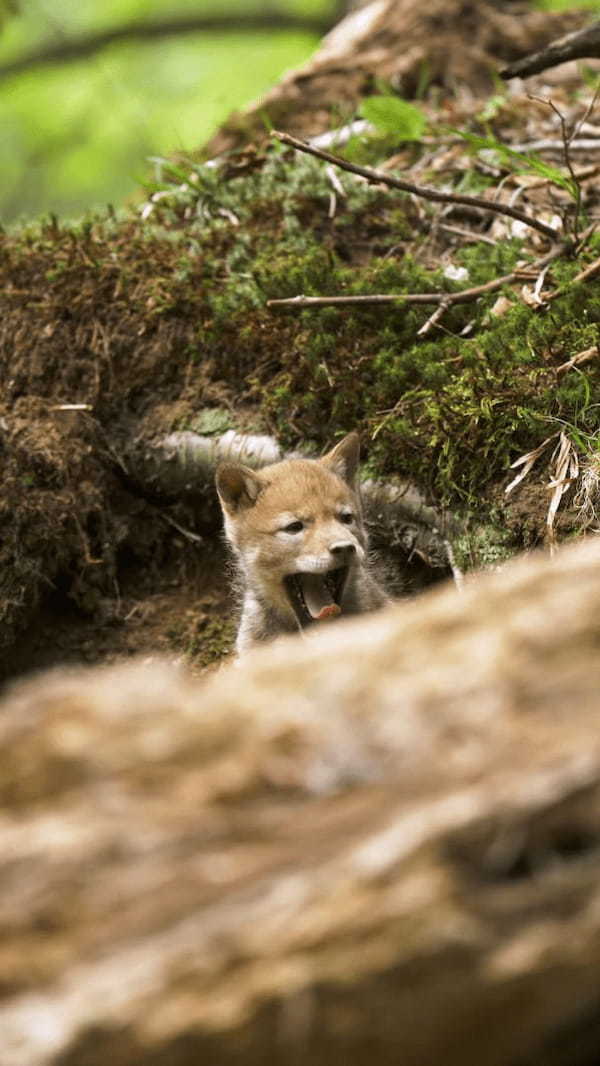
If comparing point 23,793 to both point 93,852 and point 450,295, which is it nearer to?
point 93,852

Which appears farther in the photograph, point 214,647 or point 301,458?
point 214,647

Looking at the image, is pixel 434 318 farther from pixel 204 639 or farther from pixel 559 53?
pixel 204 639

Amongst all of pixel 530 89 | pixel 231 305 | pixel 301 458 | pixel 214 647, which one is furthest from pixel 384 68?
pixel 214 647

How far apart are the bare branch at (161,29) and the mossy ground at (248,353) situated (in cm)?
564

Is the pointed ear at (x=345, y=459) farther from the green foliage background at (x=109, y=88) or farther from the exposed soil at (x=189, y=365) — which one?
the green foliage background at (x=109, y=88)

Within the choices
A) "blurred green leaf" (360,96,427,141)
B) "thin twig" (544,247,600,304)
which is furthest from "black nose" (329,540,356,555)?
"blurred green leaf" (360,96,427,141)

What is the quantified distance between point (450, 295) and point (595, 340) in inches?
32.5

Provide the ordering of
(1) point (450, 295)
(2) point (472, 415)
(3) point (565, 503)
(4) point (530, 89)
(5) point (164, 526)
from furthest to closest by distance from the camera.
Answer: (4) point (530, 89) < (5) point (164, 526) < (1) point (450, 295) < (2) point (472, 415) < (3) point (565, 503)

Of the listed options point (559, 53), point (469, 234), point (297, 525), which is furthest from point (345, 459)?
point (559, 53)

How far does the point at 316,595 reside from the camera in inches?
191

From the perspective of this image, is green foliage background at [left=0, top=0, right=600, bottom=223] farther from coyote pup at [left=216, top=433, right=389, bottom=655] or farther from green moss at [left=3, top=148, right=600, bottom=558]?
coyote pup at [left=216, top=433, right=389, bottom=655]

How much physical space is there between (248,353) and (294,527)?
1.16 metres

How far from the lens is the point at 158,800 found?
1533 millimetres

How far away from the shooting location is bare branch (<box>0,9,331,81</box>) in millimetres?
11172
